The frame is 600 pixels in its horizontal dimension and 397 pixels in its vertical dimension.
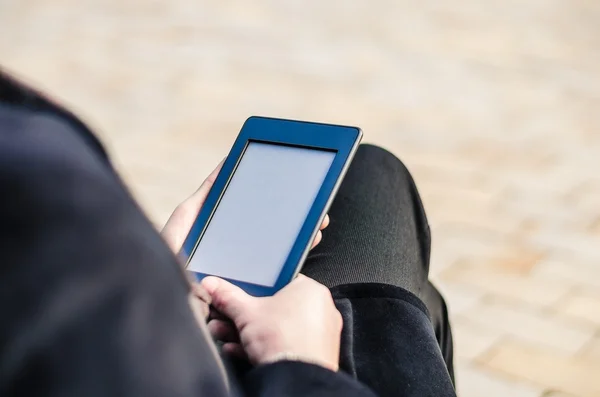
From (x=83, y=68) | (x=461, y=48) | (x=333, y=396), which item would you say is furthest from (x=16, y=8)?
(x=333, y=396)

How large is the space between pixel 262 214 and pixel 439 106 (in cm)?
242

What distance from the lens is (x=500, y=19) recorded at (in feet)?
14.2

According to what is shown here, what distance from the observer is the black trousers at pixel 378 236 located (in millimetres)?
1072

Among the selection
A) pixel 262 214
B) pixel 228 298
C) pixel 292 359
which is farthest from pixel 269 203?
pixel 292 359

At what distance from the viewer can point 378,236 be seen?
1147 millimetres

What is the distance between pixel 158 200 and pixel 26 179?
2.23 metres

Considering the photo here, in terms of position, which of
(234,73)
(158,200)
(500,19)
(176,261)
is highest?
(500,19)

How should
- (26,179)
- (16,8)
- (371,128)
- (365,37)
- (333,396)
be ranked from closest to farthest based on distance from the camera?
(26,179), (333,396), (371,128), (365,37), (16,8)

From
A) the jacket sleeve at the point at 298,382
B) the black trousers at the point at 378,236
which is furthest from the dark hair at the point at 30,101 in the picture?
the black trousers at the point at 378,236

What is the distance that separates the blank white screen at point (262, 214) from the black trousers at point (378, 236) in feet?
0.48

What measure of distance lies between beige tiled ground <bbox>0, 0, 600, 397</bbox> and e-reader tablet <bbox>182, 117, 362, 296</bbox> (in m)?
0.76

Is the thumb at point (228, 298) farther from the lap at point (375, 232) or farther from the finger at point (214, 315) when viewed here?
the lap at point (375, 232)

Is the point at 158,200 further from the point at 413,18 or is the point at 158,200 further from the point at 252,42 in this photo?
the point at 413,18

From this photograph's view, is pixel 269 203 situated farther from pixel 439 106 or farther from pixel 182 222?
pixel 439 106
